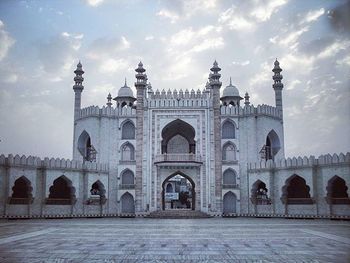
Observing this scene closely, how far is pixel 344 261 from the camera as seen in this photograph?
31.1ft

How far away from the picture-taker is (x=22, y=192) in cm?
3044

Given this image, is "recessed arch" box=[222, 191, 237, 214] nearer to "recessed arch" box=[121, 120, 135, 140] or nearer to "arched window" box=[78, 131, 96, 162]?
"recessed arch" box=[121, 120, 135, 140]

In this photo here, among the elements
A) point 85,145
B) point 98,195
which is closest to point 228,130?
point 98,195

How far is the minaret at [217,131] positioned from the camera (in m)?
32.9

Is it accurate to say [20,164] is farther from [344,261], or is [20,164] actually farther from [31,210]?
[344,261]

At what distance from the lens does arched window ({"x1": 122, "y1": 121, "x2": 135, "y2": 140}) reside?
113 feet

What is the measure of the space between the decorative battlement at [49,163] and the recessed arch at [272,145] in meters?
13.8

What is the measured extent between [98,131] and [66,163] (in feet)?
16.2

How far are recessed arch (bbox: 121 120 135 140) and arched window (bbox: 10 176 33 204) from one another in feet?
29.1

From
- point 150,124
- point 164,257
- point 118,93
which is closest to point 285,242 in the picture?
point 164,257

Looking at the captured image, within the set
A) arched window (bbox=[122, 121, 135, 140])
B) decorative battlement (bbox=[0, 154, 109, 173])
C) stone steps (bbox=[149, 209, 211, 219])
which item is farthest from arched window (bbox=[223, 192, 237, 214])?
decorative battlement (bbox=[0, 154, 109, 173])

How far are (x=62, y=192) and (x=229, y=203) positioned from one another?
534 inches

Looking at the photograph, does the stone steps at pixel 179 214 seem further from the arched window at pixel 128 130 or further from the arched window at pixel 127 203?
the arched window at pixel 128 130

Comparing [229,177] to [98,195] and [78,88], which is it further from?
[78,88]
